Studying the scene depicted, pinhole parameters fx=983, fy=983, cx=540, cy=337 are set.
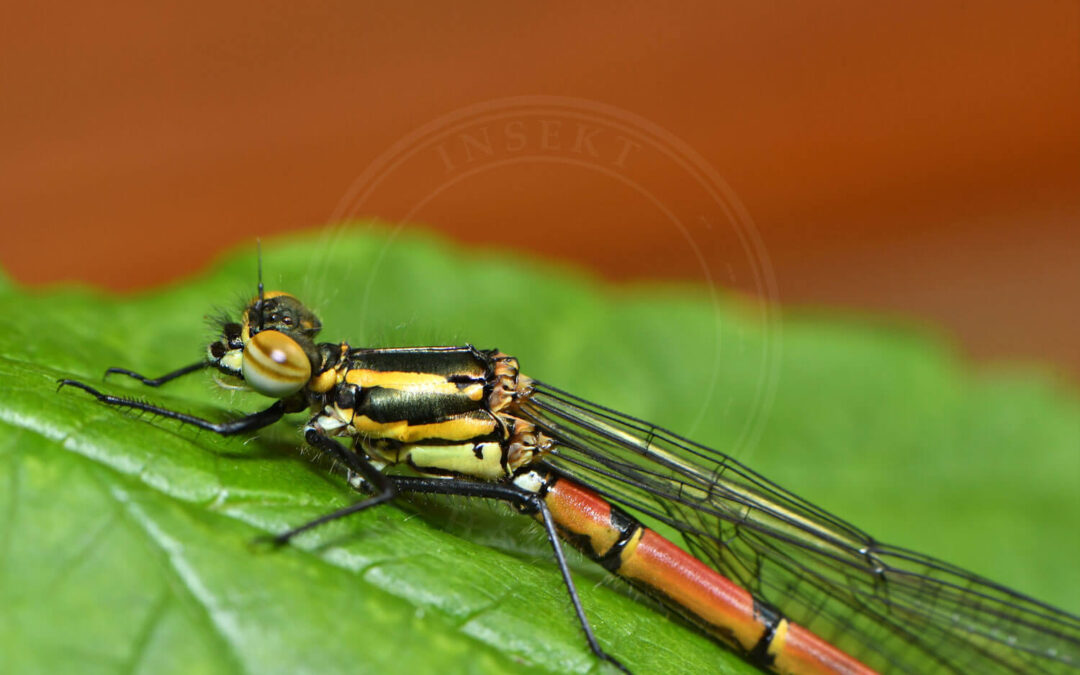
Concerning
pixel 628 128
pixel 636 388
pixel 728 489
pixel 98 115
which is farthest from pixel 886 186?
pixel 98 115

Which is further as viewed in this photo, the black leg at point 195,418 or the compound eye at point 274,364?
the compound eye at point 274,364

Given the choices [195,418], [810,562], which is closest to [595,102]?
[810,562]

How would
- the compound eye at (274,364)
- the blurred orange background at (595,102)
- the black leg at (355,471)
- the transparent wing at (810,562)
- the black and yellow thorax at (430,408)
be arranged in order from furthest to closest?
1. the blurred orange background at (595,102)
2. the transparent wing at (810,562)
3. the black and yellow thorax at (430,408)
4. the compound eye at (274,364)
5. the black leg at (355,471)

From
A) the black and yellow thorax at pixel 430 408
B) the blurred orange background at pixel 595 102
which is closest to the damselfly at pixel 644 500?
the black and yellow thorax at pixel 430 408

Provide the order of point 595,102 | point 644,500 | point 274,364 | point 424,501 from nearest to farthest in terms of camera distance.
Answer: point 274,364, point 424,501, point 644,500, point 595,102

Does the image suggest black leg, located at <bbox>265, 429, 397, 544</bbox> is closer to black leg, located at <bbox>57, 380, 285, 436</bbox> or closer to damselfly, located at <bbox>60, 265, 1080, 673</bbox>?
damselfly, located at <bbox>60, 265, 1080, 673</bbox>

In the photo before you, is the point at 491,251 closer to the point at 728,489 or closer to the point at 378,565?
the point at 728,489

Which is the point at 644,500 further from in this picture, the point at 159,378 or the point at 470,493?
the point at 159,378

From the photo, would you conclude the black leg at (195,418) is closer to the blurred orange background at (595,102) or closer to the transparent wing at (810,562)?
the transparent wing at (810,562)
